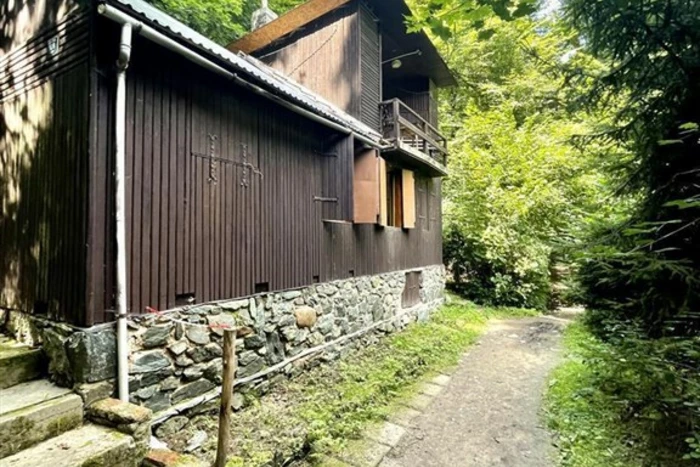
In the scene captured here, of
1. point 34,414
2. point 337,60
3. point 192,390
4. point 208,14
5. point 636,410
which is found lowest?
point 636,410

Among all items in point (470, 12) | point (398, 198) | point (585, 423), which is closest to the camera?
point (470, 12)

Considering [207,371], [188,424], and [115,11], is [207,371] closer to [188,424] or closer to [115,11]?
[188,424]

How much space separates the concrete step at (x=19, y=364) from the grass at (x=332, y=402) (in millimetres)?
1387

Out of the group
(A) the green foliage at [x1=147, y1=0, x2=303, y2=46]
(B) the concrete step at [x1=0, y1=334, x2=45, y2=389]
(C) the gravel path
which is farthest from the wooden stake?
(A) the green foliage at [x1=147, y1=0, x2=303, y2=46]

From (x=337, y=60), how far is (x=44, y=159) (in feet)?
19.5

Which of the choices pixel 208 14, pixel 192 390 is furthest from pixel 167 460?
pixel 208 14

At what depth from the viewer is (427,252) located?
11164mm

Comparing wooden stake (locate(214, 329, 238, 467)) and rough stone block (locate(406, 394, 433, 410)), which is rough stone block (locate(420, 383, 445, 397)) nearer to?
rough stone block (locate(406, 394, 433, 410))

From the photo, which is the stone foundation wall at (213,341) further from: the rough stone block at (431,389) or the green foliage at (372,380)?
the rough stone block at (431,389)

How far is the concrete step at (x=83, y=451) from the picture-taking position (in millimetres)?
2525

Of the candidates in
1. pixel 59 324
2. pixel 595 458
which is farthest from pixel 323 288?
pixel 595 458

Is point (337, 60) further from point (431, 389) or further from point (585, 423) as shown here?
point (585, 423)

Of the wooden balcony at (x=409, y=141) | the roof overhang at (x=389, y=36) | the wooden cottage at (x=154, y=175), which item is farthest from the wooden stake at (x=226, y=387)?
the roof overhang at (x=389, y=36)

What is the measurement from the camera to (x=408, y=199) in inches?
369
